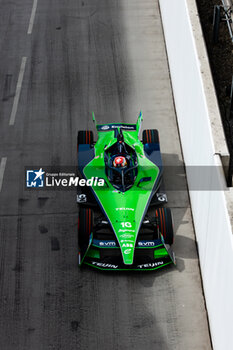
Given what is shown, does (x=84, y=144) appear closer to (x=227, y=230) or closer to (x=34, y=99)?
(x=34, y=99)

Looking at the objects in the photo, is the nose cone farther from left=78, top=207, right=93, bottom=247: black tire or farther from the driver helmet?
the driver helmet

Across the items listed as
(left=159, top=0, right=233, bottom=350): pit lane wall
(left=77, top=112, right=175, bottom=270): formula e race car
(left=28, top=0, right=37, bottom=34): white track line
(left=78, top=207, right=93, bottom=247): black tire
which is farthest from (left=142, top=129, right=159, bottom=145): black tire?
(left=28, top=0, right=37, bottom=34): white track line

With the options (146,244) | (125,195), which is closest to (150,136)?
(125,195)

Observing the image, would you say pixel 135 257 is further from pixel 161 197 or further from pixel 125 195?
pixel 161 197

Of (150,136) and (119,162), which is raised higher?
(119,162)

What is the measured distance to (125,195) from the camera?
14.8 meters

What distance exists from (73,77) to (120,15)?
3.49 m

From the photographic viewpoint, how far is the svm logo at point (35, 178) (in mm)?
16203

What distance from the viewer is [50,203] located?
1580 cm

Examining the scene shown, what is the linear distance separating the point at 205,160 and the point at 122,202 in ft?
6.49

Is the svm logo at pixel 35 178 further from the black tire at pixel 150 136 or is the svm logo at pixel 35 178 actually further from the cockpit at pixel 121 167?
the black tire at pixel 150 136

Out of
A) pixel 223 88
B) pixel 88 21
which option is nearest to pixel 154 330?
pixel 223 88

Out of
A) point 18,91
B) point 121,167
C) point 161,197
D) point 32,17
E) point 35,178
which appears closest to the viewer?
point 121,167

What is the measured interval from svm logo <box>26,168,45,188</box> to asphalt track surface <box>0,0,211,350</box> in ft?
0.72
